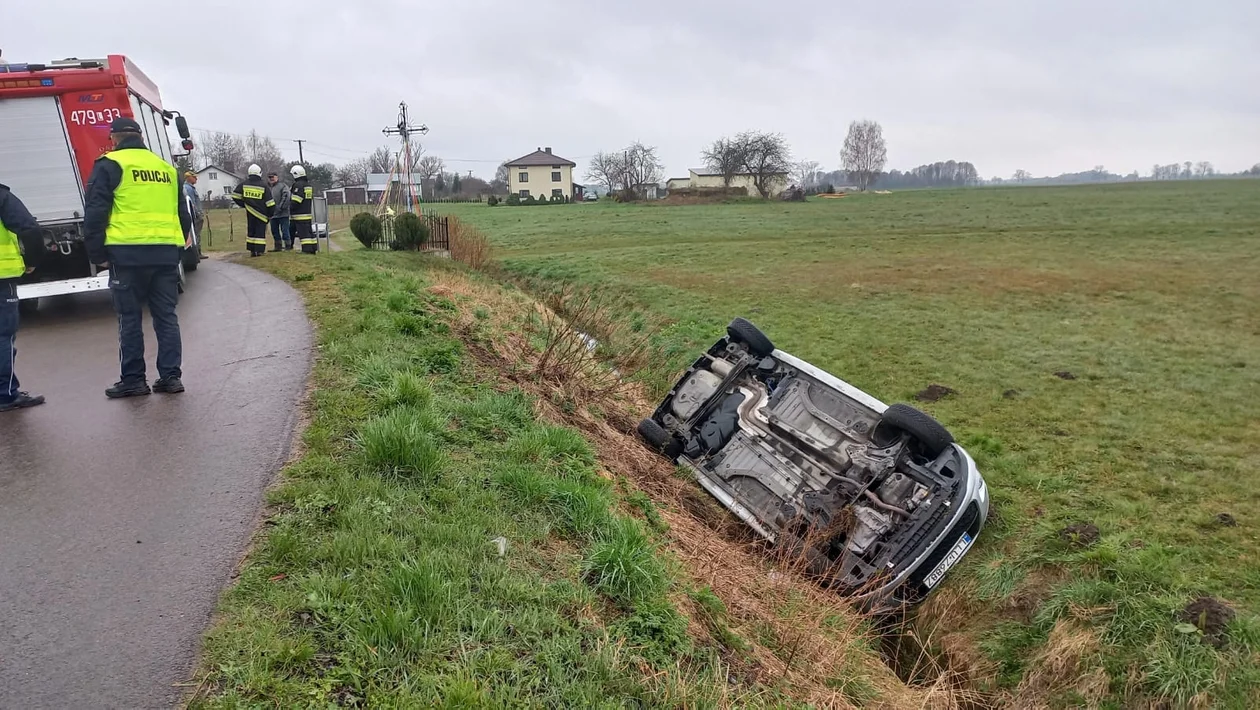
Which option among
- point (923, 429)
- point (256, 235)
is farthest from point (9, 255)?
point (256, 235)

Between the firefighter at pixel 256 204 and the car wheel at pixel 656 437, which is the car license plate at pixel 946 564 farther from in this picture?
the firefighter at pixel 256 204

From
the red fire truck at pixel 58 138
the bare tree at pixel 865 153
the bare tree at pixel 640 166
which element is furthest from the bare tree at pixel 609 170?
the red fire truck at pixel 58 138

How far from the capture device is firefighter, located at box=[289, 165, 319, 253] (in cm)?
1361

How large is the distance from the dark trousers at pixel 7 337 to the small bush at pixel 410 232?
39.8 ft

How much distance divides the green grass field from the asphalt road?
479cm

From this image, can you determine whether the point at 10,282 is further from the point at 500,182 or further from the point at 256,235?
the point at 500,182

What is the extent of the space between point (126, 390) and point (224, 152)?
270ft

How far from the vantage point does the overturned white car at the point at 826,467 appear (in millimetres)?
4855

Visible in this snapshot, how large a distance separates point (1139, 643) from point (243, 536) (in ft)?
17.3

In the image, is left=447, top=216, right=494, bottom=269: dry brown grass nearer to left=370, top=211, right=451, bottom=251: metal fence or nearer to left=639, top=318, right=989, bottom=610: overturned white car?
left=370, top=211, right=451, bottom=251: metal fence

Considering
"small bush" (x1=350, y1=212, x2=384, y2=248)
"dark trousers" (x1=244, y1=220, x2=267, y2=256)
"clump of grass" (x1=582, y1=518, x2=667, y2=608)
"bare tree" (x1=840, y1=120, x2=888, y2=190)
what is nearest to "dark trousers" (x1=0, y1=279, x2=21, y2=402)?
"clump of grass" (x1=582, y1=518, x2=667, y2=608)

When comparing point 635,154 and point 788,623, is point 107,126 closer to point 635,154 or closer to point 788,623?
point 788,623

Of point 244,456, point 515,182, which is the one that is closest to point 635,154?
point 515,182

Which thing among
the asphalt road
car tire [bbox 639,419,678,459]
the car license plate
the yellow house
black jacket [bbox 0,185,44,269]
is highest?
the yellow house
